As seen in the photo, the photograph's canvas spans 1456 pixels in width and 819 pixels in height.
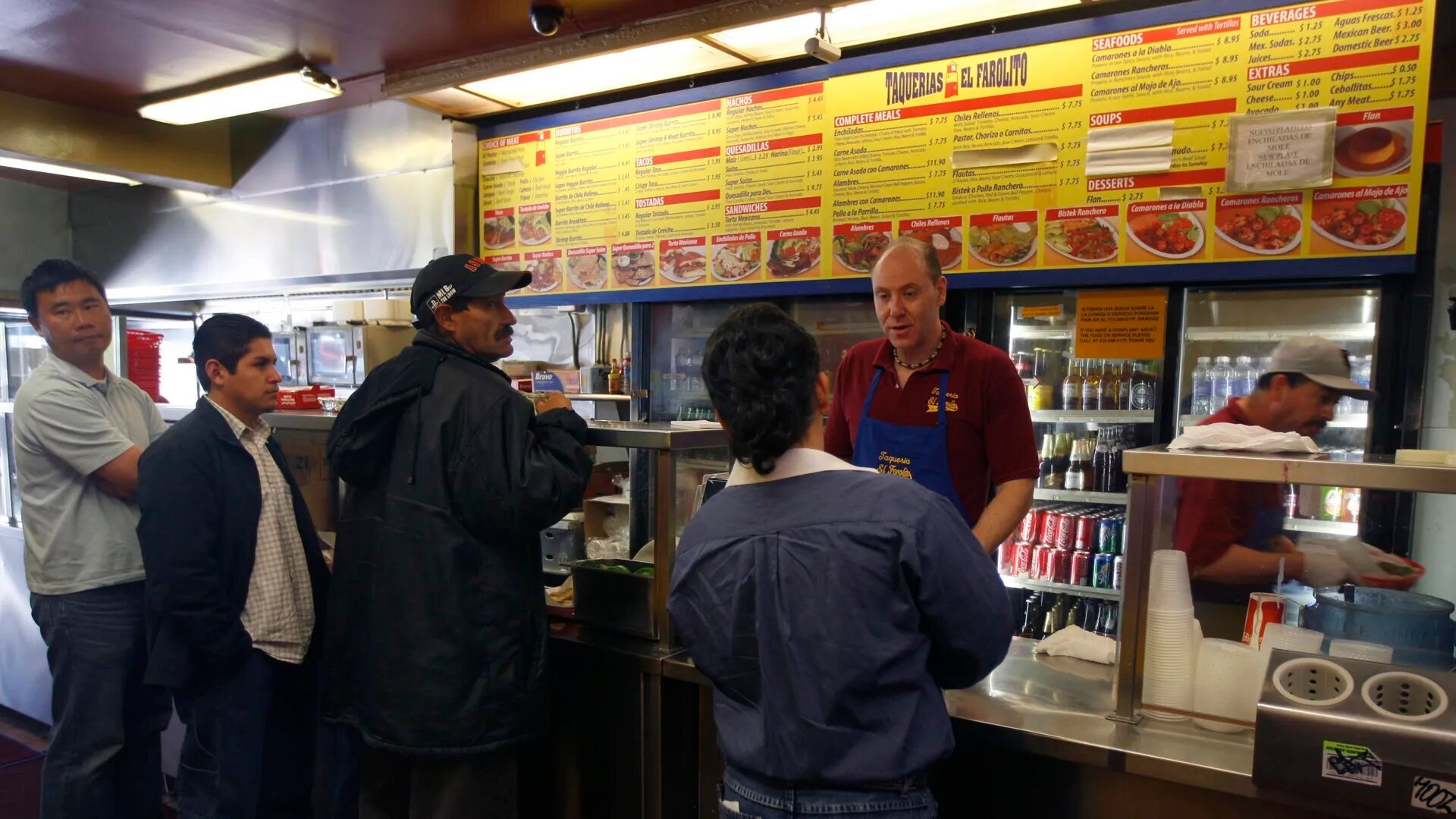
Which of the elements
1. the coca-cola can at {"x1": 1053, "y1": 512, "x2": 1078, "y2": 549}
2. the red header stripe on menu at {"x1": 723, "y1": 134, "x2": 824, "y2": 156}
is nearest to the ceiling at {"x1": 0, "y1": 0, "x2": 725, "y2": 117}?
the red header stripe on menu at {"x1": 723, "y1": 134, "x2": 824, "y2": 156}

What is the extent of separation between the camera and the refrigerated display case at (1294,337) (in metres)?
3.26

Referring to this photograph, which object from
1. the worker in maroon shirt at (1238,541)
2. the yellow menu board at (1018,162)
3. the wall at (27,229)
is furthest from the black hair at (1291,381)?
the wall at (27,229)

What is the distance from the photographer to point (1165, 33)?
10.9ft

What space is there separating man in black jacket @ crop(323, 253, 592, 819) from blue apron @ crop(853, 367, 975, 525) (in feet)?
2.91

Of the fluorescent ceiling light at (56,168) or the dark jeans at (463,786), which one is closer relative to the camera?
the dark jeans at (463,786)

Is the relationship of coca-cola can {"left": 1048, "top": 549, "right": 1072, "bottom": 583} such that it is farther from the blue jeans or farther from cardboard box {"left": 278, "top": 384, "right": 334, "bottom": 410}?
cardboard box {"left": 278, "top": 384, "right": 334, "bottom": 410}

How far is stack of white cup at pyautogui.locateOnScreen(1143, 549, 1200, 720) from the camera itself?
1812 millimetres

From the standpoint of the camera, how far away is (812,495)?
1.50m

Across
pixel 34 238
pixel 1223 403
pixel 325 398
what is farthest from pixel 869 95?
pixel 34 238

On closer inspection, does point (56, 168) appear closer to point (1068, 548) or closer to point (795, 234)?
point (795, 234)

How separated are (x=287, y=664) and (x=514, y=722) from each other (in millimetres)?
961

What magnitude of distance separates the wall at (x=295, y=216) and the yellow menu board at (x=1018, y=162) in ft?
2.91

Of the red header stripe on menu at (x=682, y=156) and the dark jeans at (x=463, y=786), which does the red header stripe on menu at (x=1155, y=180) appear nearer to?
the red header stripe on menu at (x=682, y=156)

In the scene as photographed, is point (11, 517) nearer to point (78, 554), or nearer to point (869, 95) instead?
point (78, 554)
